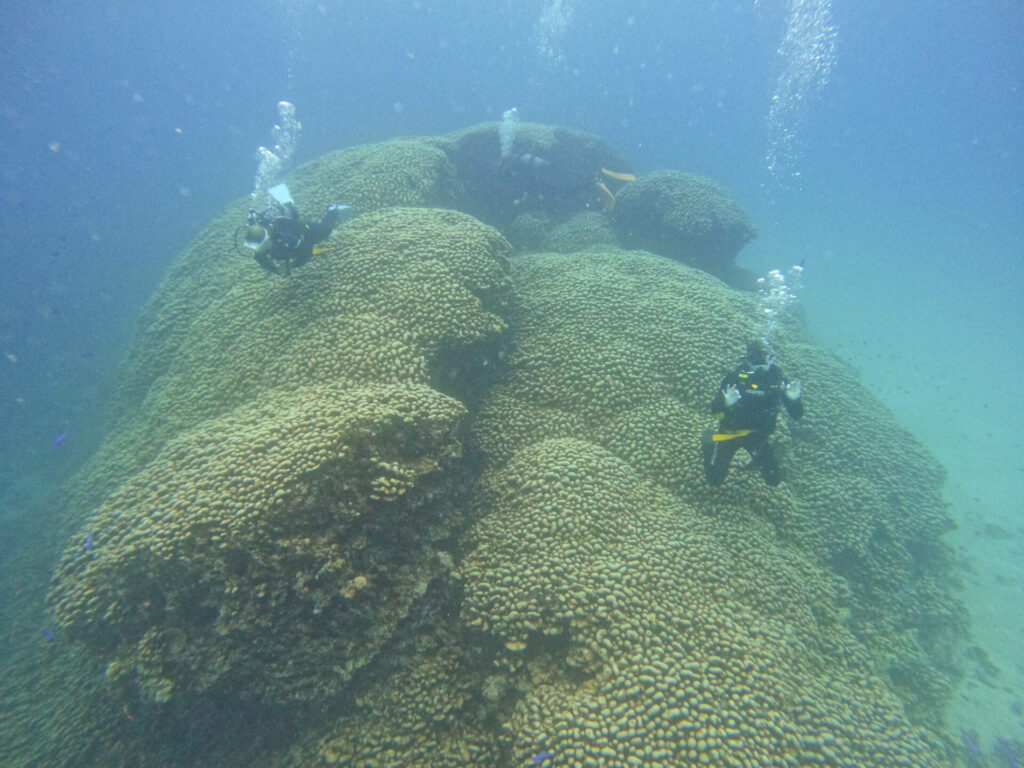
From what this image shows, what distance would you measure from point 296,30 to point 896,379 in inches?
3145

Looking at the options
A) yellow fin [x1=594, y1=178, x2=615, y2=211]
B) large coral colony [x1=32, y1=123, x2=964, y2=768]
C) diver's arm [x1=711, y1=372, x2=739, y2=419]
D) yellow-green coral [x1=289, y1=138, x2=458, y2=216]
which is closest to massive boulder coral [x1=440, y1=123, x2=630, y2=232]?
yellow fin [x1=594, y1=178, x2=615, y2=211]

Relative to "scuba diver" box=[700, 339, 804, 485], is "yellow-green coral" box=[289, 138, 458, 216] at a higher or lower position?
higher

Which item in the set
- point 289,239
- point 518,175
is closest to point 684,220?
point 518,175

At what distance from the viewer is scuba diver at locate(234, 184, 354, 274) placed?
7.64m

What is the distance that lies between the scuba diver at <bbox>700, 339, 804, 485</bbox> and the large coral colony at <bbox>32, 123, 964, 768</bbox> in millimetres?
602

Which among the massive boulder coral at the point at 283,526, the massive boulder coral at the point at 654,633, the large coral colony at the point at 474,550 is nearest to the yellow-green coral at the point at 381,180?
the large coral colony at the point at 474,550

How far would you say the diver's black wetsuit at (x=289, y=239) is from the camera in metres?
7.67

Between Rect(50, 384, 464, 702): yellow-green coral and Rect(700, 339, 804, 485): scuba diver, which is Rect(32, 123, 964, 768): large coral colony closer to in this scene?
Rect(50, 384, 464, 702): yellow-green coral

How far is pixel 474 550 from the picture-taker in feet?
18.1

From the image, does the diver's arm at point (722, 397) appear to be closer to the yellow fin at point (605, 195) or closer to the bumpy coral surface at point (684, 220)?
the bumpy coral surface at point (684, 220)

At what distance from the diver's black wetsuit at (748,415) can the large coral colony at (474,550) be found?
634 mm

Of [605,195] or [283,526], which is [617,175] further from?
[283,526]

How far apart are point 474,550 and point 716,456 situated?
346cm

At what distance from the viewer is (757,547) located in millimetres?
6164
